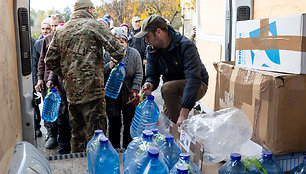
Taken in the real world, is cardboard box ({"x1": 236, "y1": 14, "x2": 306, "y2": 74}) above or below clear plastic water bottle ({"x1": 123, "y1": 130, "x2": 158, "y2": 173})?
above

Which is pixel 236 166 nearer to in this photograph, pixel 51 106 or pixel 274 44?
pixel 274 44

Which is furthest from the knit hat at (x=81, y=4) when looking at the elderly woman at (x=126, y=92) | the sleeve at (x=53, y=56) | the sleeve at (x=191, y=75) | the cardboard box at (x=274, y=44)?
the cardboard box at (x=274, y=44)

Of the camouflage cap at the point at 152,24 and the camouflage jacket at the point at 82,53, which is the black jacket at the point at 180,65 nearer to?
the camouflage cap at the point at 152,24

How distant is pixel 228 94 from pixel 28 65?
1767mm

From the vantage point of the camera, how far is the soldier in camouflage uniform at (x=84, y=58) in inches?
127

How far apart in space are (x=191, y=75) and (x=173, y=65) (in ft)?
1.31

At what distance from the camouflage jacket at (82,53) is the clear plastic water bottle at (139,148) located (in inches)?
55.4

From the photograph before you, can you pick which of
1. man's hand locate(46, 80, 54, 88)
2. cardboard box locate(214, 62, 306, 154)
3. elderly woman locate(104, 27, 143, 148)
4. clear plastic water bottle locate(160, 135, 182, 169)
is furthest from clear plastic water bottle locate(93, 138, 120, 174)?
man's hand locate(46, 80, 54, 88)

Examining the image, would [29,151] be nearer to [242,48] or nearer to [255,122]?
[255,122]

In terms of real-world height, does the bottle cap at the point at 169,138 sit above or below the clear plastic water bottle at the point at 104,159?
above

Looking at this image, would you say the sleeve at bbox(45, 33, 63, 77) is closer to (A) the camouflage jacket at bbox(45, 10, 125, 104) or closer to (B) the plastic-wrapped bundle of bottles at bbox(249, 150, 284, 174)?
(A) the camouflage jacket at bbox(45, 10, 125, 104)

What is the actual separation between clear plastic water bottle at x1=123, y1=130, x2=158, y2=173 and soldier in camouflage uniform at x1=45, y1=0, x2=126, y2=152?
1407mm

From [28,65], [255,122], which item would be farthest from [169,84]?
[28,65]

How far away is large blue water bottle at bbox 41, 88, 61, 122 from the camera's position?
4249 millimetres
